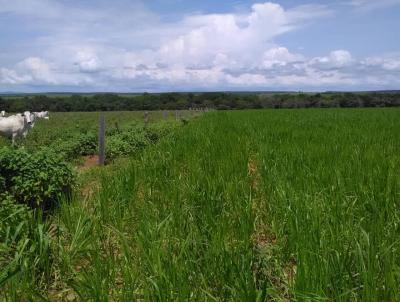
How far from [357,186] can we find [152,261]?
7.82 ft

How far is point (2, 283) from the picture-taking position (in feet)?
8.90

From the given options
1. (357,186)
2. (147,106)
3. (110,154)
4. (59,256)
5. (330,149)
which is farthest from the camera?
(147,106)

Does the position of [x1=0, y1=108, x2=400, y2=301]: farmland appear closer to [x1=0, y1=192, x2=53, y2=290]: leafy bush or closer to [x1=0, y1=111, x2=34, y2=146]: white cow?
[x1=0, y1=192, x2=53, y2=290]: leafy bush

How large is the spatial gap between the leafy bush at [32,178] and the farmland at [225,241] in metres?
0.72

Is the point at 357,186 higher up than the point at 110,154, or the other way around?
the point at 357,186

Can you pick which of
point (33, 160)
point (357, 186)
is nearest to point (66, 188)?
point (33, 160)

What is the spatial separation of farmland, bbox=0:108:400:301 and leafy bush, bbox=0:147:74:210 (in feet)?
2.36

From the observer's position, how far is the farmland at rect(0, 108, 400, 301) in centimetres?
246

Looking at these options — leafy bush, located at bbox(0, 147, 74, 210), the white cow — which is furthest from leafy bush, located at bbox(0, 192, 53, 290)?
the white cow

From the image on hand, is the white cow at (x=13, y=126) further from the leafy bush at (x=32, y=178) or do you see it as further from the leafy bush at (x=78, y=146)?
the leafy bush at (x=32, y=178)

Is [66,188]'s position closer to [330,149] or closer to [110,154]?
[330,149]

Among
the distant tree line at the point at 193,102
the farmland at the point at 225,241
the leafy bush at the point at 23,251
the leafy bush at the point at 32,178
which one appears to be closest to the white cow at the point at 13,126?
the leafy bush at the point at 32,178

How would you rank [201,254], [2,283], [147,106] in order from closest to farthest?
1. [2,283]
2. [201,254]
3. [147,106]

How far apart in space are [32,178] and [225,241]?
3035 mm
